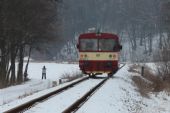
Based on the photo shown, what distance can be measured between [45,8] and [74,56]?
105330 mm

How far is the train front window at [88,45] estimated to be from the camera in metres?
33.2

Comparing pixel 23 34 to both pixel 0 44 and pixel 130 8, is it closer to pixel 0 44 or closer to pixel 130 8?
pixel 0 44

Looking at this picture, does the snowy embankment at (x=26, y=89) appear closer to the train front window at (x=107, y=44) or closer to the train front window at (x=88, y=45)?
the train front window at (x=88, y=45)

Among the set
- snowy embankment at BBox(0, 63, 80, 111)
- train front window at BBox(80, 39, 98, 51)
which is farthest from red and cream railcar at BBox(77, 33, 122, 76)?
snowy embankment at BBox(0, 63, 80, 111)

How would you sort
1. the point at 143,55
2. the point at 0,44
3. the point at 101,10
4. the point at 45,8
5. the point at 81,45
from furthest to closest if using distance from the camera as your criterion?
1. the point at 101,10
2. the point at 143,55
3. the point at 45,8
4. the point at 0,44
5. the point at 81,45

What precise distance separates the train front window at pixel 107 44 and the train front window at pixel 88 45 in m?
0.39

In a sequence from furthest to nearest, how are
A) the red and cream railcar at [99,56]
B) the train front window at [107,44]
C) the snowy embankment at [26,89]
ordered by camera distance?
the train front window at [107,44]
the red and cream railcar at [99,56]
the snowy embankment at [26,89]

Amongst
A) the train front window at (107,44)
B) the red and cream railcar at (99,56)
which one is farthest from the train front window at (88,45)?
the train front window at (107,44)

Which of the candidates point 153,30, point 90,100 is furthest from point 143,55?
point 90,100

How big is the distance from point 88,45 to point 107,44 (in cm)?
125

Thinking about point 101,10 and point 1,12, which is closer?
point 1,12

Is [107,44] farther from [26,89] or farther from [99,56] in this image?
[26,89]

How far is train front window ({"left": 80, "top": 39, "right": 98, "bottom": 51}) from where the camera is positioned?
109 feet

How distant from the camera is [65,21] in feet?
483
